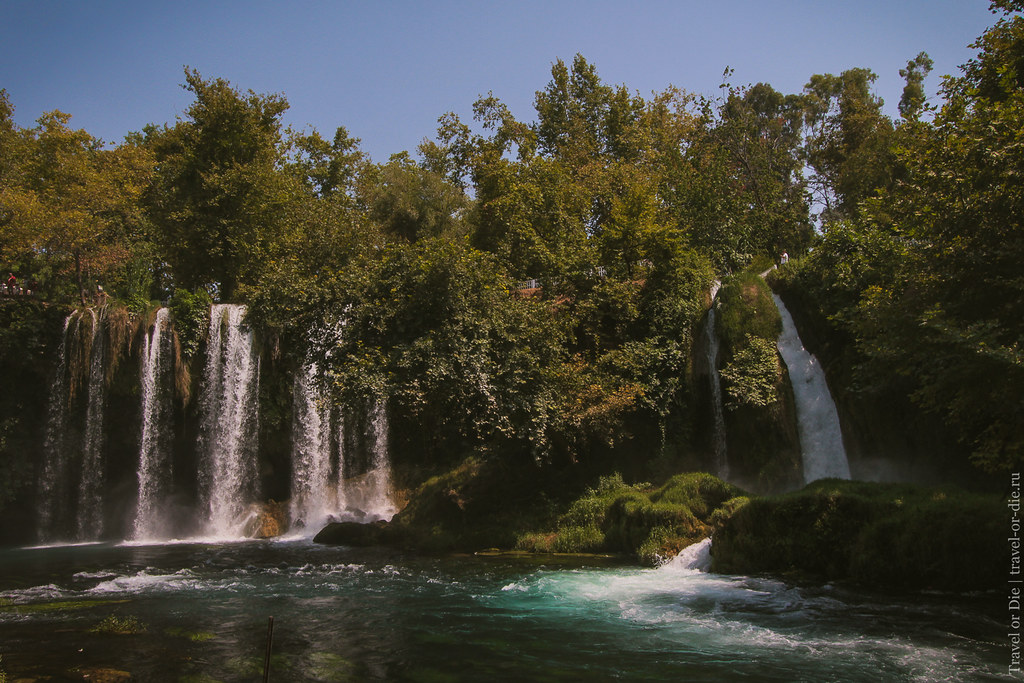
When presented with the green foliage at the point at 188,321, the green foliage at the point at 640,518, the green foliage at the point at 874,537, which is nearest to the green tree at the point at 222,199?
the green foliage at the point at 188,321

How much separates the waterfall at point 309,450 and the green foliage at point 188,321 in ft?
13.3

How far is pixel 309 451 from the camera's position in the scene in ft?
90.0

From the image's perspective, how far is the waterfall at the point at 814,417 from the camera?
19.9 meters

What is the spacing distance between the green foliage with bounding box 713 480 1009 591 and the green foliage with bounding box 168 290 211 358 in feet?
68.0

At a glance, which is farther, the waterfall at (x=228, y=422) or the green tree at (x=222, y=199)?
the green tree at (x=222, y=199)

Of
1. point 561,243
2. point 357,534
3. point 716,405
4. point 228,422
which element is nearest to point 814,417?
point 716,405

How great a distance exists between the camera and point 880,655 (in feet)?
30.3

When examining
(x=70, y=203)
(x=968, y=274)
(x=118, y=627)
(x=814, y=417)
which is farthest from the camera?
(x=70, y=203)

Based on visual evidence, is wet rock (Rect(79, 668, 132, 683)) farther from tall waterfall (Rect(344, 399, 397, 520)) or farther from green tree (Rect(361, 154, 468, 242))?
green tree (Rect(361, 154, 468, 242))

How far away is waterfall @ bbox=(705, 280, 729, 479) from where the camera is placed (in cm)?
2167

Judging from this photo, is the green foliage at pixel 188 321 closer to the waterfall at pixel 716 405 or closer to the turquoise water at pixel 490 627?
the turquoise water at pixel 490 627

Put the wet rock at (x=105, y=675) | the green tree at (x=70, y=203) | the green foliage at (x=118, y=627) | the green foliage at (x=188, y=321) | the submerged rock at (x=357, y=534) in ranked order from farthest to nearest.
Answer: the green tree at (x=70, y=203) → the green foliage at (x=188, y=321) → the submerged rock at (x=357, y=534) → the green foliage at (x=118, y=627) → the wet rock at (x=105, y=675)

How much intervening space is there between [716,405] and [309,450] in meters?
15.2

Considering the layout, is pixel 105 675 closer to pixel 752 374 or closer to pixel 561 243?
pixel 752 374
